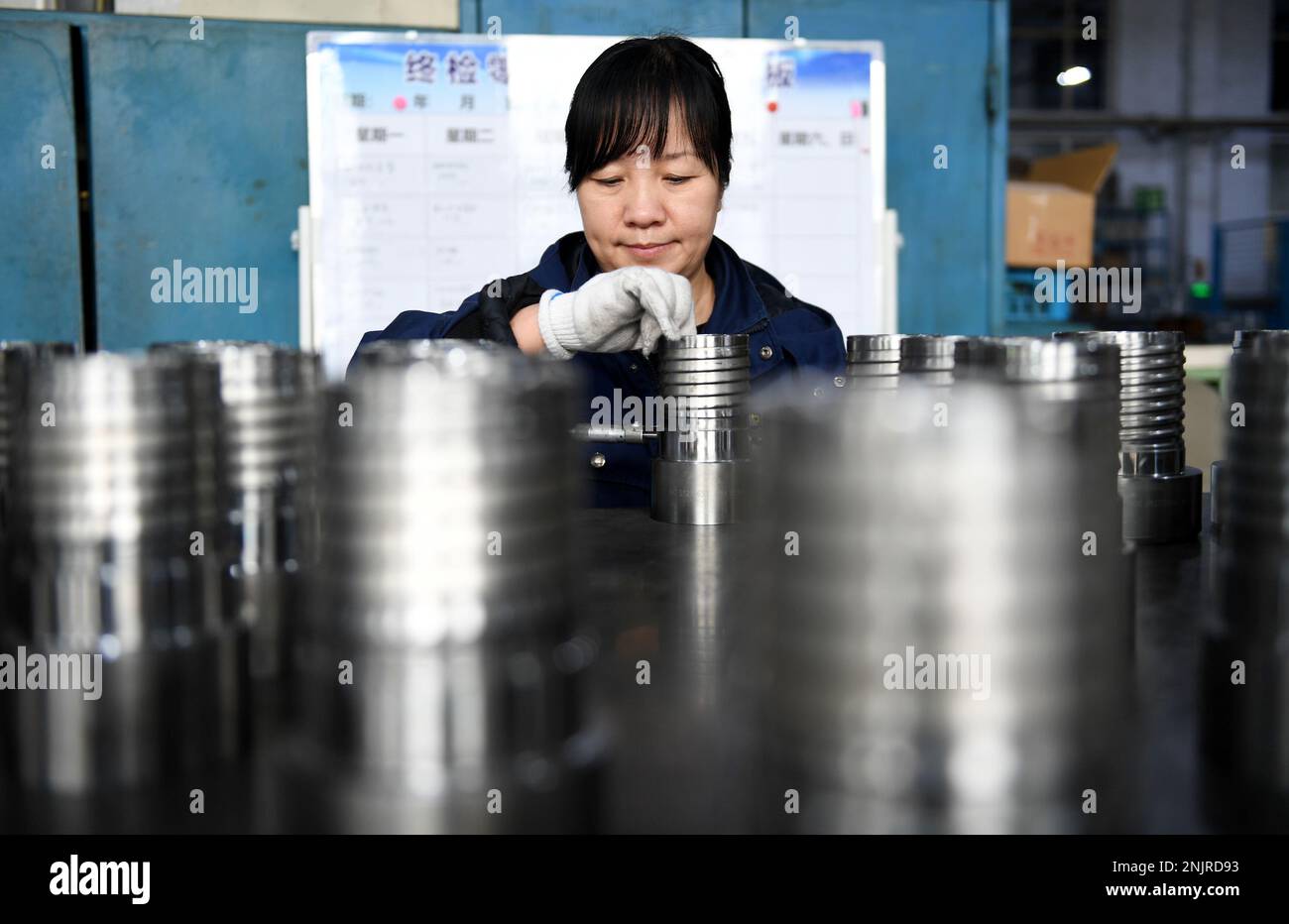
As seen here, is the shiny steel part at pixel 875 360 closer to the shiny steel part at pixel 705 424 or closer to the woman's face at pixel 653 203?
the shiny steel part at pixel 705 424

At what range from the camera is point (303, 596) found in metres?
0.61

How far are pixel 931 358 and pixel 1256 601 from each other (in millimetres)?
473

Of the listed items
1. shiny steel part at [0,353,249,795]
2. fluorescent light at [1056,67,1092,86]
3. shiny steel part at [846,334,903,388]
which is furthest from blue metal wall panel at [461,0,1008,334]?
fluorescent light at [1056,67,1092,86]

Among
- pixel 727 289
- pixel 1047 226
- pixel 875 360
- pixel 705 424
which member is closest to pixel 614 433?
pixel 705 424

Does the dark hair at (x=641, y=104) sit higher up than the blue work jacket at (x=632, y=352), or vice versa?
the dark hair at (x=641, y=104)

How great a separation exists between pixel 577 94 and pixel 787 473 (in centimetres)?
152

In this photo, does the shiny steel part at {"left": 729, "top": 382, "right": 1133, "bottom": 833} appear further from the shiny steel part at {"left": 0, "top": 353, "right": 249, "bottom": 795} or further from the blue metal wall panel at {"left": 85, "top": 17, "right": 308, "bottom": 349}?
the blue metal wall panel at {"left": 85, "top": 17, "right": 308, "bottom": 349}

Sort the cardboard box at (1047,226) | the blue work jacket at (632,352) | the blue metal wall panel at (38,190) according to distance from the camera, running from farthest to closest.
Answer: the cardboard box at (1047,226)
the blue metal wall panel at (38,190)
the blue work jacket at (632,352)

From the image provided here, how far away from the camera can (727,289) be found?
2.01m

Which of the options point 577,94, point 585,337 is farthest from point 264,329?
point 585,337

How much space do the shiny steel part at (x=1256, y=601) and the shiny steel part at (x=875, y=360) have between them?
0.51 metres

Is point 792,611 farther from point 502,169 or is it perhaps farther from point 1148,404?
point 502,169

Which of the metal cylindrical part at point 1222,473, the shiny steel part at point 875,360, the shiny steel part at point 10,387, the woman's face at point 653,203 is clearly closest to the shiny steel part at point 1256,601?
the metal cylindrical part at point 1222,473

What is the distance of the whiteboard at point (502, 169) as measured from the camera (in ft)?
9.23
